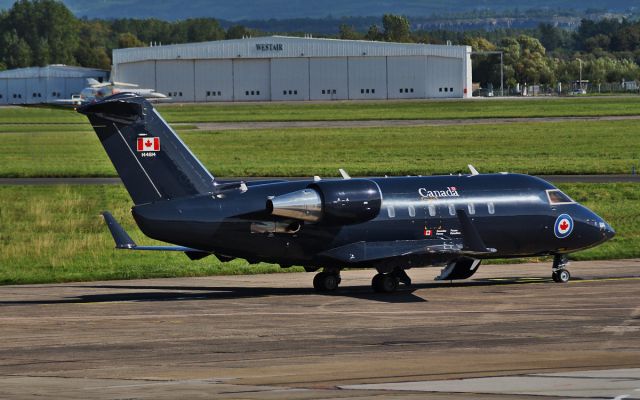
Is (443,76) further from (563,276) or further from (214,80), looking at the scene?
(563,276)

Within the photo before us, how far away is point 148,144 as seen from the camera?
1302 inches

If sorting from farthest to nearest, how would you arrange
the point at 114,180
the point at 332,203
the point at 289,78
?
the point at 289,78 → the point at 114,180 → the point at 332,203

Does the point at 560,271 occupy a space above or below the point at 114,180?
below

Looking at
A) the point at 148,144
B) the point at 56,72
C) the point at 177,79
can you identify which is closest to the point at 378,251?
the point at 148,144

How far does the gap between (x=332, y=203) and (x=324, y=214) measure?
1.19 feet

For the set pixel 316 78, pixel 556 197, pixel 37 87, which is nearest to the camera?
pixel 556 197

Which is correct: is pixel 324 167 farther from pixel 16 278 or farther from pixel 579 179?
pixel 16 278

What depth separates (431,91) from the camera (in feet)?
580

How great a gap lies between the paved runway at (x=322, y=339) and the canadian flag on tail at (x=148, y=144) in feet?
13.5

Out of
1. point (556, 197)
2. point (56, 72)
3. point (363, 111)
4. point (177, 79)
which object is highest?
point (56, 72)

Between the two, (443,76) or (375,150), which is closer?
(375,150)

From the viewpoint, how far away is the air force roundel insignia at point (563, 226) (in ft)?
120

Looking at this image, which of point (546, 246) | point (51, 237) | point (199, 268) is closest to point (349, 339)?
point (546, 246)

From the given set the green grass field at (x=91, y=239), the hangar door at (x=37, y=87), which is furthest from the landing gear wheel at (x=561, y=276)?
the hangar door at (x=37, y=87)
